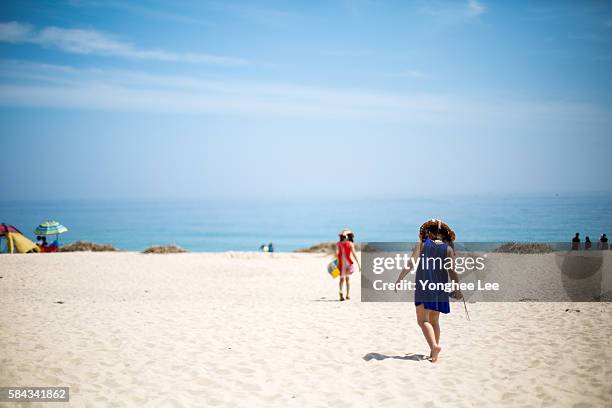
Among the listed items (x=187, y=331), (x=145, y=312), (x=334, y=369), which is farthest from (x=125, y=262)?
(x=334, y=369)

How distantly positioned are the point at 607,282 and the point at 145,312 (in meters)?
13.3

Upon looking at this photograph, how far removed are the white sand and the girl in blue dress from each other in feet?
2.17

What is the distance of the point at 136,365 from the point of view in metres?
5.78

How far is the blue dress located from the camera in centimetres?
562

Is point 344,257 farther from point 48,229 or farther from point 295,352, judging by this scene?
point 48,229

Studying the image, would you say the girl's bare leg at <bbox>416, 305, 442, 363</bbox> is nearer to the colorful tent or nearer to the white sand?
the white sand

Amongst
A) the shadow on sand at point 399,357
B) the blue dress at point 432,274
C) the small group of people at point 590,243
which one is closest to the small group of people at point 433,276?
the blue dress at point 432,274

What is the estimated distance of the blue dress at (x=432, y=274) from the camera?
562 cm

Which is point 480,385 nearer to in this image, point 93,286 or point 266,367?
point 266,367

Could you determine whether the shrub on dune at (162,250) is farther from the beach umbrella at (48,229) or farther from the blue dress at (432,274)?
the blue dress at (432,274)

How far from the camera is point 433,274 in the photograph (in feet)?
18.5

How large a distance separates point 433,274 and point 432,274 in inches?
0.6

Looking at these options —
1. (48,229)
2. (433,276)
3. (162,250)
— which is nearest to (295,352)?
(433,276)

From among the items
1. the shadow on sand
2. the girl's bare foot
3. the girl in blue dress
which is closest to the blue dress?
the girl in blue dress
